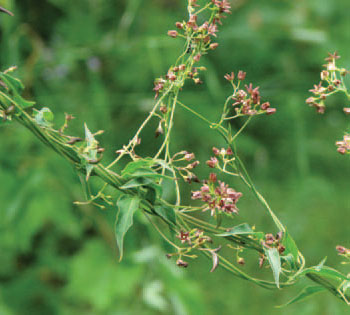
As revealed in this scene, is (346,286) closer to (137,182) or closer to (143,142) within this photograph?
(137,182)

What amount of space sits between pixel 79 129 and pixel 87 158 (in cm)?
97

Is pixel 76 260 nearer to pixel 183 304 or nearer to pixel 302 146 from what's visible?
pixel 183 304

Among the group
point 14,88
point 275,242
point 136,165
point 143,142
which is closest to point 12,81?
point 14,88

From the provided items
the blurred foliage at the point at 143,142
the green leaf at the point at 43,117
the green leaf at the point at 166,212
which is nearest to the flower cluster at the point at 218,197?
the green leaf at the point at 166,212

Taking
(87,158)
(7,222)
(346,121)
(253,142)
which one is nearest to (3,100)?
(87,158)

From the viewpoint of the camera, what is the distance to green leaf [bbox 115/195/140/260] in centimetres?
43

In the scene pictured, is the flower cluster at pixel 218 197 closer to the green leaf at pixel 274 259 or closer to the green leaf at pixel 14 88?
the green leaf at pixel 274 259

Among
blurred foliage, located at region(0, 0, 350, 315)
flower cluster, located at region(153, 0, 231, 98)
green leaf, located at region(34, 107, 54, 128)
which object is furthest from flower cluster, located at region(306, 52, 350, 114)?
blurred foliage, located at region(0, 0, 350, 315)

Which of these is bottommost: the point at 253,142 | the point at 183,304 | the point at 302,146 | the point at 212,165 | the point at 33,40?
the point at 183,304

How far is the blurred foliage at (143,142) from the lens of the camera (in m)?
1.24

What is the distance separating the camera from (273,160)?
1682 millimetres

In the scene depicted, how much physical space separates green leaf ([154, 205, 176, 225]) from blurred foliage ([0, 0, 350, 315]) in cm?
66

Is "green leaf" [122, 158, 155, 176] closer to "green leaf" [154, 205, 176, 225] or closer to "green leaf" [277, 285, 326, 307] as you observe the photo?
"green leaf" [154, 205, 176, 225]

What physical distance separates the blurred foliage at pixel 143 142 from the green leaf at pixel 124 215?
68 centimetres
